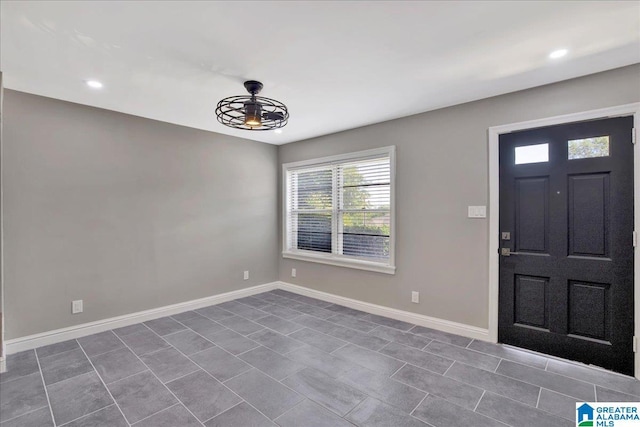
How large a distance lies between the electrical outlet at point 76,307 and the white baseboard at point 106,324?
0.49ft

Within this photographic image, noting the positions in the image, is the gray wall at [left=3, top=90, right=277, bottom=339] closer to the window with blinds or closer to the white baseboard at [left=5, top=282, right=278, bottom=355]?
the white baseboard at [left=5, top=282, right=278, bottom=355]

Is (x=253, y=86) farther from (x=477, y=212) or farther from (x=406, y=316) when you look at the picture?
(x=406, y=316)

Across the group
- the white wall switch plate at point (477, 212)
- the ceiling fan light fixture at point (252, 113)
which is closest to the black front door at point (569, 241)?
the white wall switch plate at point (477, 212)

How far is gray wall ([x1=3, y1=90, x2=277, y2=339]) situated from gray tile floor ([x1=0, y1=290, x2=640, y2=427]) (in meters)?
0.54

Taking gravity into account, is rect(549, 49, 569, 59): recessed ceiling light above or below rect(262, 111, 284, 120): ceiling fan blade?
above

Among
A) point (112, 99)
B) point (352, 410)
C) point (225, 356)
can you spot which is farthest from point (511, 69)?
point (112, 99)

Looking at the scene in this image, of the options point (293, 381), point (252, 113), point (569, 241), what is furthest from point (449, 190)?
point (293, 381)

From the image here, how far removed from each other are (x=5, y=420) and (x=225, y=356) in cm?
138

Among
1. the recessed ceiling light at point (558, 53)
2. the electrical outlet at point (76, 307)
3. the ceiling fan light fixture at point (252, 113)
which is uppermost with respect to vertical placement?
the recessed ceiling light at point (558, 53)

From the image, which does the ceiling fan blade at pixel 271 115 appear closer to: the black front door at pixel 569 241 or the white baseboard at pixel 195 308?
the black front door at pixel 569 241

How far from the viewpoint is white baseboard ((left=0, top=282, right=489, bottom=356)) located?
2933 mm

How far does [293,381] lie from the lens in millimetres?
2334

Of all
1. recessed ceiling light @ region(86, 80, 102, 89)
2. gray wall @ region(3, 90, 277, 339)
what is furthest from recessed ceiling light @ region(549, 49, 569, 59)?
recessed ceiling light @ region(86, 80, 102, 89)

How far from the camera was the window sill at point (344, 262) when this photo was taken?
3.76m
